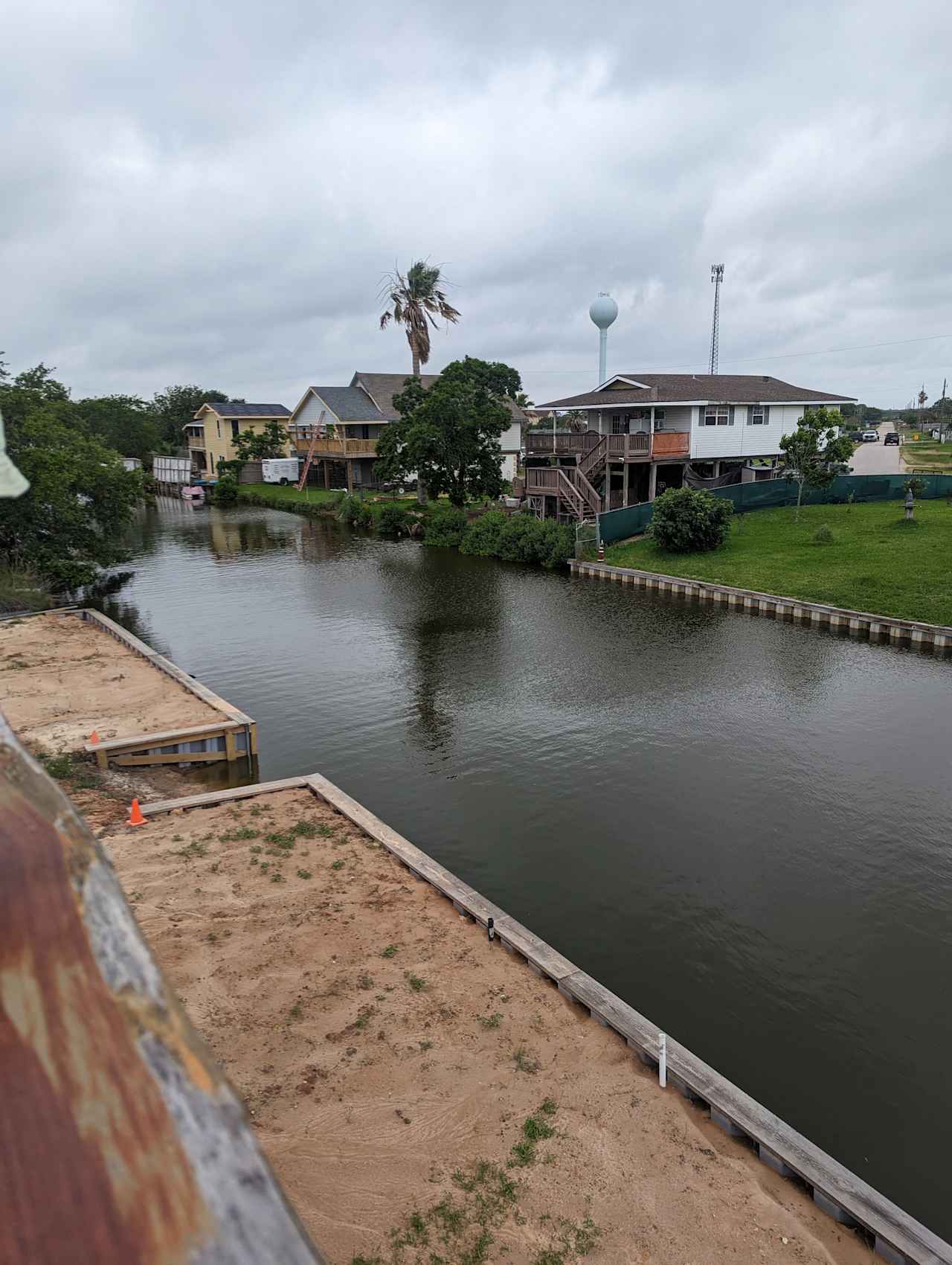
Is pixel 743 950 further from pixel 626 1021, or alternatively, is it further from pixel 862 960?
pixel 626 1021

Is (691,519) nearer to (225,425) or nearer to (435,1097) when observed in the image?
(435,1097)

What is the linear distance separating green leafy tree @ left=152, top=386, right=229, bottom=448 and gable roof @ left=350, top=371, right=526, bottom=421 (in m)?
39.9

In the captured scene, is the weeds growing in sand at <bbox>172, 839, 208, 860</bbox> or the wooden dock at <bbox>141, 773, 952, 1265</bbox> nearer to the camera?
the wooden dock at <bbox>141, 773, 952, 1265</bbox>

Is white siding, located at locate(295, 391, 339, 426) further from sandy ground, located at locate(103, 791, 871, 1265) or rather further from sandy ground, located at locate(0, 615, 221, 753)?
sandy ground, located at locate(103, 791, 871, 1265)

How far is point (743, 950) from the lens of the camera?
11.4m

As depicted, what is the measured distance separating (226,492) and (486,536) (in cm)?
3757

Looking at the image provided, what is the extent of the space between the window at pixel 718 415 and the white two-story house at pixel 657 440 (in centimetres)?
4

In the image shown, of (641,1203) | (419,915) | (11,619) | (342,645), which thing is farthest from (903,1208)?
(11,619)

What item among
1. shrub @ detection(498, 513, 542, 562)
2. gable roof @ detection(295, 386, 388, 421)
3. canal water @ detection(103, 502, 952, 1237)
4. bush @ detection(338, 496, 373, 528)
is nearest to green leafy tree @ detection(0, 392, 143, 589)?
canal water @ detection(103, 502, 952, 1237)

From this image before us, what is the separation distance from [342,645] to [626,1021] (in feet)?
62.1

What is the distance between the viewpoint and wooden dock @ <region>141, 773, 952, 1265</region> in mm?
6598

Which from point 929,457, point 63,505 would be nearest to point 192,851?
point 63,505

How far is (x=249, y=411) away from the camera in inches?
3401

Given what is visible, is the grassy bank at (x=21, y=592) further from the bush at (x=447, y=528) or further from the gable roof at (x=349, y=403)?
the gable roof at (x=349, y=403)
